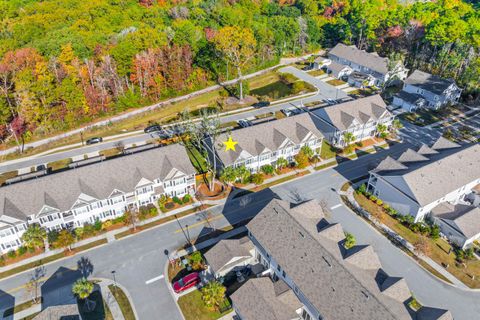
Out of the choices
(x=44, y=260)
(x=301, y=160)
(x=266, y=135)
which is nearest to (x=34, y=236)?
(x=44, y=260)

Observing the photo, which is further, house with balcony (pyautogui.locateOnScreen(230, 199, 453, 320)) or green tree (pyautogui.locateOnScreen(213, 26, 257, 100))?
green tree (pyautogui.locateOnScreen(213, 26, 257, 100))

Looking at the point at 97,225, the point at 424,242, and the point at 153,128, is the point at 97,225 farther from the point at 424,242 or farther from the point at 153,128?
the point at 424,242

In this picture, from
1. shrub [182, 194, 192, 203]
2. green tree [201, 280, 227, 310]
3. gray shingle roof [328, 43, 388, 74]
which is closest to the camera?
green tree [201, 280, 227, 310]

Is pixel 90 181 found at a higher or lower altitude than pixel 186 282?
higher

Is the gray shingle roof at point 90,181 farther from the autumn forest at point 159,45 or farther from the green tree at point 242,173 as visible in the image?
the autumn forest at point 159,45

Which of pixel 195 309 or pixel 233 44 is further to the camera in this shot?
pixel 233 44

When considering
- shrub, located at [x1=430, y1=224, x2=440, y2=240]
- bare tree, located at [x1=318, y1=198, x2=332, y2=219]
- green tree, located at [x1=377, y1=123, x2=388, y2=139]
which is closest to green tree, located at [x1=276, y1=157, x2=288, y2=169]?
bare tree, located at [x1=318, y1=198, x2=332, y2=219]

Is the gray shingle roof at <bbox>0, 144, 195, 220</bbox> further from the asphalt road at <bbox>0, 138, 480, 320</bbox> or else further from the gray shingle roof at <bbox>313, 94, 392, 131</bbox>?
the gray shingle roof at <bbox>313, 94, 392, 131</bbox>

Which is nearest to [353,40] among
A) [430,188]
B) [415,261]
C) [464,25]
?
[464,25]
